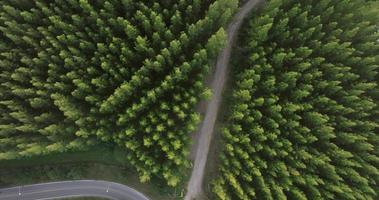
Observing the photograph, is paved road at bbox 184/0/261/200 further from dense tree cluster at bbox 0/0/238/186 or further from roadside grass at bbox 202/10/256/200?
dense tree cluster at bbox 0/0/238/186

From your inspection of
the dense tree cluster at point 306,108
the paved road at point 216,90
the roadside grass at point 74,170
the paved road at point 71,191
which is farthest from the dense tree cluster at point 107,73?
the paved road at point 71,191

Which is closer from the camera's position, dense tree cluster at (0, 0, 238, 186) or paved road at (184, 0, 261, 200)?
dense tree cluster at (0, 0, 238, 186)

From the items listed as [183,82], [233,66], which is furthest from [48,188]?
[233,66]

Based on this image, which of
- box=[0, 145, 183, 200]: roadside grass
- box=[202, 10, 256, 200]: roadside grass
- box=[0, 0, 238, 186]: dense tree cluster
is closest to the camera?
box=[0, 0, 238, 186]: dense tree cluster

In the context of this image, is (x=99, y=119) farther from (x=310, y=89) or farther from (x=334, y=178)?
(x=334, y=178)

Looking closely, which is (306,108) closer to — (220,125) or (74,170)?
(220,125)

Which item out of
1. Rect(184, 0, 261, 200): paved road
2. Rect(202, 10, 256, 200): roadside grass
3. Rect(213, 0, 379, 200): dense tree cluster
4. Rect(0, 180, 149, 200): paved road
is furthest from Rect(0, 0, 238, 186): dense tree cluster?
Rect(0, 180, 149, 200): paved road
